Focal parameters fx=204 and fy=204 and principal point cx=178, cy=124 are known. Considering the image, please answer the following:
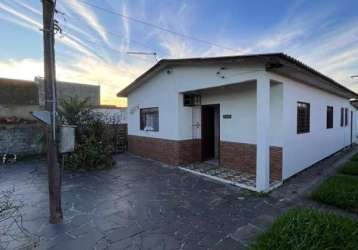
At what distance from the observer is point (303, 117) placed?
24.7 ft

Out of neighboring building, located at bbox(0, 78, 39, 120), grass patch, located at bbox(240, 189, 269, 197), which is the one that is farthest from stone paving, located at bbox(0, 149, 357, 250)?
neighboring building, located at bbox(0, 78, 39, 120)

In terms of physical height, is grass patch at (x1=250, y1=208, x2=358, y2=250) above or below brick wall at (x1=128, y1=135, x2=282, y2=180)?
below

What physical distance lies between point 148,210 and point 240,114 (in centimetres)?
461

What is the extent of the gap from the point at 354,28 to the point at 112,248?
1065cm

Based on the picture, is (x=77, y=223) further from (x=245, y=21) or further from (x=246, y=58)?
(x=245, y=21)

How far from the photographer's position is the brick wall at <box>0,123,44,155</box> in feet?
32.6

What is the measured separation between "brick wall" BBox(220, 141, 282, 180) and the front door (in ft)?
3.96

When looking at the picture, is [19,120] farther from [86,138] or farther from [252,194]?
[252,194]

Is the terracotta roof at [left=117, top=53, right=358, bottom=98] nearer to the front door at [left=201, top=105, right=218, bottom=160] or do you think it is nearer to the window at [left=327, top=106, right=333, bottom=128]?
the window at [left=327, top=106, right=333, bottom=128]

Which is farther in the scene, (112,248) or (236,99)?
(236,99)

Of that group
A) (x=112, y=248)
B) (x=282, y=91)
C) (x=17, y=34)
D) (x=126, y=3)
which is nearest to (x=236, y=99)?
(x=282, y=91)

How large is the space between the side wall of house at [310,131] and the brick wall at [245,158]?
10.8 inches

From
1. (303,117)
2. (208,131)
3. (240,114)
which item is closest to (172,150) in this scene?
(208,131)

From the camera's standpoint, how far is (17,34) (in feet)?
20.8
